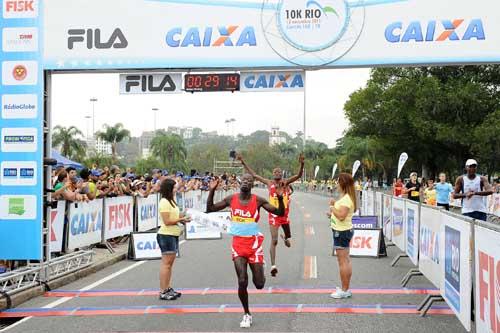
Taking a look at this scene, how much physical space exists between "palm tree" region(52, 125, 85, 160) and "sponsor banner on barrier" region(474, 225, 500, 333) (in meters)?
77.5

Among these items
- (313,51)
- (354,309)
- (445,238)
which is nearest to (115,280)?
(354,309)

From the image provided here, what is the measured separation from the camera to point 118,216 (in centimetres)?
1567

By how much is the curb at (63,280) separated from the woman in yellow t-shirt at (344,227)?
14.8ft

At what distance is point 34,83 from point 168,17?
8.59 feet

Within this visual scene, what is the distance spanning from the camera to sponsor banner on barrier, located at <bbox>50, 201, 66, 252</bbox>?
11.4 m

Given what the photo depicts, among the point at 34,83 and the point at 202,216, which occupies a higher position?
the point at 34,83

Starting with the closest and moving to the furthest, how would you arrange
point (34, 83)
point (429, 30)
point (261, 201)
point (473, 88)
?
1. point (261, 201)
2. point (34, 83)
3. point (429, 30)
4. point (473, 88)

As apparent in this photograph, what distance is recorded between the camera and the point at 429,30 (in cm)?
1067

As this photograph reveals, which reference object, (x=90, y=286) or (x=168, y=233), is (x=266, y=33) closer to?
(x=168, y=233)

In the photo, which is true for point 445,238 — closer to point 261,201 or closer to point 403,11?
point 261,201

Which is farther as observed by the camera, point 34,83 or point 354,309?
point 34,83

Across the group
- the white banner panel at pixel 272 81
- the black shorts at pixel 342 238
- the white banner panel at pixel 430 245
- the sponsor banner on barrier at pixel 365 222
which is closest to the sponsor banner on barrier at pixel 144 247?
the white banner panel at pixel 272 81

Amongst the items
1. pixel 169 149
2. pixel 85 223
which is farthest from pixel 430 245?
pixel 169 149

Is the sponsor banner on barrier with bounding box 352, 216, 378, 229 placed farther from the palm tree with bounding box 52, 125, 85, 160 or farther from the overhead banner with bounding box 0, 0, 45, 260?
the palm tree with bounding box 52, 125, 85, 160
